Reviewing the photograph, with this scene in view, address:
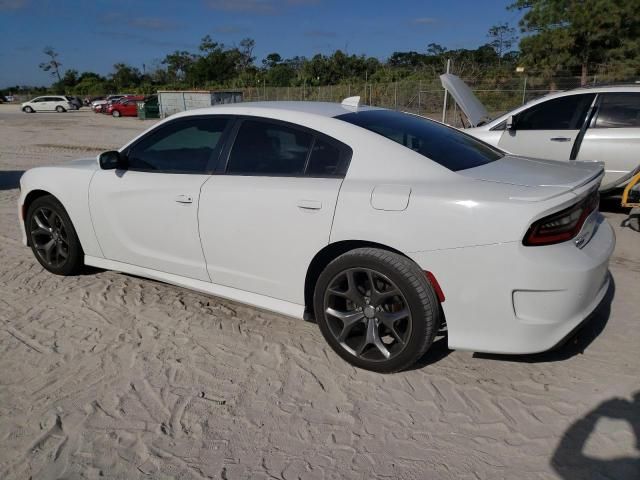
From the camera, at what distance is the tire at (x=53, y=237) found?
14.1ft

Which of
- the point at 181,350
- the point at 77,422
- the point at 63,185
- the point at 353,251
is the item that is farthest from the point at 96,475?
the point at 63,185

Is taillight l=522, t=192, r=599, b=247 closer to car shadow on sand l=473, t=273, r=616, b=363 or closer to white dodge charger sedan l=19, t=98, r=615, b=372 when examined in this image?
white dodge charger sedan l=19, t=98, r=615, b=372

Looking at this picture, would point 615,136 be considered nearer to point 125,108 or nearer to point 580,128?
point 580,128

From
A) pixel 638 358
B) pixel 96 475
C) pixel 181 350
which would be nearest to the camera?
pixel 96 475

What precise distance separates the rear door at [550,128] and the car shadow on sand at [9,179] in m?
8.36

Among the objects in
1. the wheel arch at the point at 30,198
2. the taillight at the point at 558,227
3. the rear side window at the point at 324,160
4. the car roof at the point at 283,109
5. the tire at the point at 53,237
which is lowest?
the tire at the point at 53,237

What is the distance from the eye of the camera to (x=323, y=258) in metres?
3.06

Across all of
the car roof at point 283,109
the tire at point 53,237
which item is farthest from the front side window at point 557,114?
the tire at point 53,237

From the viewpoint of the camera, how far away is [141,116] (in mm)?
33281

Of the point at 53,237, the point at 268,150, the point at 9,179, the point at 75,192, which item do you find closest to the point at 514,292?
the point at 268,150

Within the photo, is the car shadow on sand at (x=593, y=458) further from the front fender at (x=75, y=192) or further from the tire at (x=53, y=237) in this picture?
the tire at (x=53, y=237)

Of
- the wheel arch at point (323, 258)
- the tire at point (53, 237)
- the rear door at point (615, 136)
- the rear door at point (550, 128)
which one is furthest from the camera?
the rear door at point (550, 128)

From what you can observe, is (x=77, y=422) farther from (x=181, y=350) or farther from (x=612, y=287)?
(x=612, y=287)

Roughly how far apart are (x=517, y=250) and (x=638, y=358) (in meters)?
1.35
